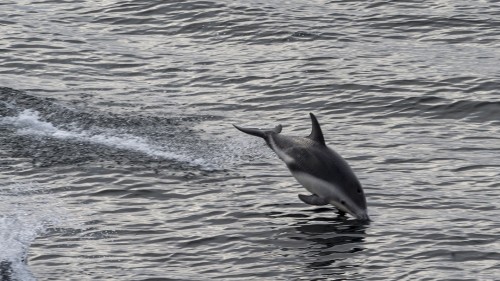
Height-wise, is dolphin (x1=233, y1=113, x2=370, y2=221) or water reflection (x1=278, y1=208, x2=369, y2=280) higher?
dolphin (x1=233, y1=113, x2=370, y2=221)

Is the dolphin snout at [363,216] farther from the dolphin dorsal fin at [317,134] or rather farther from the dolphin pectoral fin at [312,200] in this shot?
the dolphin dorsal fin at [317,134]

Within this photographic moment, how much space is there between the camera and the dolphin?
18.7 m

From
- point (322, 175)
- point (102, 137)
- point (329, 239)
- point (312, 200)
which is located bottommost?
point (329, 239)

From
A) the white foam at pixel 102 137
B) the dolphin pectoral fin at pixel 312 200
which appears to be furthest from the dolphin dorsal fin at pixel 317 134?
the white foam at pixel 102 137

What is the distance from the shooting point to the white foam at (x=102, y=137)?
21875 mm

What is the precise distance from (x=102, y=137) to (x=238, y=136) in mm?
2638

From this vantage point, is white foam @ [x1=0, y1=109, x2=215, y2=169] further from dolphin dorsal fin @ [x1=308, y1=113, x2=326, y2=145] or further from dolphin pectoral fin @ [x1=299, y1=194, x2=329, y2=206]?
dolphin pectoral fin @ [x1=299, y1=194, x2=329, y2=206]

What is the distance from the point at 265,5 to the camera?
3362 centimetres

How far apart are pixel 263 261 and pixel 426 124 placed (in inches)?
316

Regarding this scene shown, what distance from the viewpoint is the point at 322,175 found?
18984 mm

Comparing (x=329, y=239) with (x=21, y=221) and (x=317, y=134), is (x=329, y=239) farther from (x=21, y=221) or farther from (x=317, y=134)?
(x=21, y=221)

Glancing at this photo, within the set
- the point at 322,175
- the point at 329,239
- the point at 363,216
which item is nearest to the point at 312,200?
the point at 322,175

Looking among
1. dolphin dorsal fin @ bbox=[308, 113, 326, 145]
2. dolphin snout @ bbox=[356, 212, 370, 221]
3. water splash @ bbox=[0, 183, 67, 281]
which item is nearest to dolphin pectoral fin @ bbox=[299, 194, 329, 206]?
dolphin snout @ bbox=[356, 212, 370, 221]

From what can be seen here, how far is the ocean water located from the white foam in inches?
Result: 2.2
